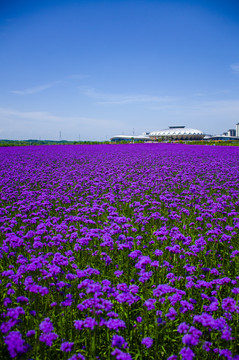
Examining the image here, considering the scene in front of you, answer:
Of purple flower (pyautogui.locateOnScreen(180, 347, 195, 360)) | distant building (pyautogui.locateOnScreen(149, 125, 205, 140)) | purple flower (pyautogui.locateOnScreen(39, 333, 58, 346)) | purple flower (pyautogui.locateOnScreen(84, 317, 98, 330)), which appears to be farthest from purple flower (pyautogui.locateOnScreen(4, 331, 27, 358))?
distant building (pyautogui.locateOnScreen(149, 125, 205, 140))

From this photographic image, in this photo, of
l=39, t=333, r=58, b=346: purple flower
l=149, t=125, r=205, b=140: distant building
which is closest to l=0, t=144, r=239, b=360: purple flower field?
l=39, t=333, r=58, b=346: purple flower

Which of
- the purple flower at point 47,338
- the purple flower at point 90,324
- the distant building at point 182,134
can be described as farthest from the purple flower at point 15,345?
the distant building at point 182,134

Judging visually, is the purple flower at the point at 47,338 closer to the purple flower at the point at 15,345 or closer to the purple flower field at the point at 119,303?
the purple flower field at the point at 119,303

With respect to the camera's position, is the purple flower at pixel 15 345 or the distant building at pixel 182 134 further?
the distant building at pixel 182 134

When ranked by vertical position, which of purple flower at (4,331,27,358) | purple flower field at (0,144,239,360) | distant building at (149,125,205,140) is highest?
distant building at (149,125,205,140)

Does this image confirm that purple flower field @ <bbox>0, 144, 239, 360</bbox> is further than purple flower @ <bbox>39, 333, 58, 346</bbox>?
Yes

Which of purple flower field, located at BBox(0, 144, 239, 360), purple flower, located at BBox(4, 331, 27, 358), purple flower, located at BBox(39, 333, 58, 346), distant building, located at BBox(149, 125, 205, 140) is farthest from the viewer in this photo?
distant building, located at BBox(149, 125, 205, 140)

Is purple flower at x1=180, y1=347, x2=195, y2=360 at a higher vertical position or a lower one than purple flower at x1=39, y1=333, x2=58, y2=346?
lower

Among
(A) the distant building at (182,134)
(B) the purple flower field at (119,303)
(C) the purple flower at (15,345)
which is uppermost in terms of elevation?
(A) the distant building at (182,134)

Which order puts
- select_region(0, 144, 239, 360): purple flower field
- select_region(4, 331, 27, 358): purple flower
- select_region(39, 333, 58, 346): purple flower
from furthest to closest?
select_region(0, 144, 239, 360): purple flower field → select_region(39, 333, 58, 346): purple flower → select_region(4, 331, 27, 358): purple flower

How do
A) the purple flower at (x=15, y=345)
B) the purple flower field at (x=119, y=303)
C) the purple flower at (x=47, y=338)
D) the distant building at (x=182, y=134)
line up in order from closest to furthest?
the purple flower at (x=15, y=345) → the purple flower at (x=47, y=338) → the purple flower field at (x=119, y=303) → the distant building at (x=182, y=134)

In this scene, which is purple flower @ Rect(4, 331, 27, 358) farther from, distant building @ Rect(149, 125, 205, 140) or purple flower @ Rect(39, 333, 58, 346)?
distant building @ Rect(149, 125, 205, 140)

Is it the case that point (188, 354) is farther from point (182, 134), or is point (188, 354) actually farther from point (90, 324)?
point (182, 134)

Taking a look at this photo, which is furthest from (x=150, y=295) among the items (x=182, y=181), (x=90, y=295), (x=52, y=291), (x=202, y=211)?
(x=182, y=181)
